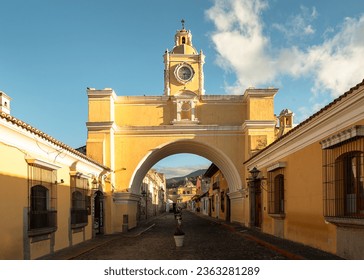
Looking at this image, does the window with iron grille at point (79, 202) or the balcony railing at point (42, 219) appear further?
the window with iron grille at point (79, 202)

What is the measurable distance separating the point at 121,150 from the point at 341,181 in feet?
48.8

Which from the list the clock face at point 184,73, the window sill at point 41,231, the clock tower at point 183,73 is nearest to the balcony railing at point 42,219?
the window sill at point 41,231

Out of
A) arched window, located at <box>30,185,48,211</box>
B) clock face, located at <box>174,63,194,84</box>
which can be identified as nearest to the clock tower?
clock face, located at <box>174,63,194,84</box>

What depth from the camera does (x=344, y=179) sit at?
948 cm

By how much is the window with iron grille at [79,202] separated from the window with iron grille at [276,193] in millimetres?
7536

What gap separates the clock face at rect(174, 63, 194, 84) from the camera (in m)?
25.2

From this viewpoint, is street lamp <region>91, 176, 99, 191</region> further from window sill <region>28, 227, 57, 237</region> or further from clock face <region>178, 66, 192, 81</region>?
clock face <region>178, 66, 192, 81</region>

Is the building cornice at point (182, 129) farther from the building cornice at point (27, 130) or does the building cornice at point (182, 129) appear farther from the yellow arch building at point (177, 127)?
the building cornice at point (27, 130)

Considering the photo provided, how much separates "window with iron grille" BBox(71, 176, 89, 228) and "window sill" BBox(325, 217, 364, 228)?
29.4ft

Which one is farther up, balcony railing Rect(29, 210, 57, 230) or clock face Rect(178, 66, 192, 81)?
clock face Rect(178, 66, 192, 81)

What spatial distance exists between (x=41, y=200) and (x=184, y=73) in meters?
15.5

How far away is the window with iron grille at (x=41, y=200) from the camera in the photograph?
10.6 meters

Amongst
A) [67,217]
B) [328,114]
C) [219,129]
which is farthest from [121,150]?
[328,114]

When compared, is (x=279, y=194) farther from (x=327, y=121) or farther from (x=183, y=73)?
(x=183, y=73)
